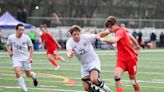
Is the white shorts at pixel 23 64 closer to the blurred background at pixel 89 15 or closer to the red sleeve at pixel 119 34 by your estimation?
the red sleeve at pixel 119 34

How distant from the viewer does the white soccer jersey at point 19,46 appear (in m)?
17.2

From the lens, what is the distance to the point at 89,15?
71688 millimetres

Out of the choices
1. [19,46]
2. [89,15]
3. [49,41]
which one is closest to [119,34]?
[19,46]

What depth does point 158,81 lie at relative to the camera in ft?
66.2

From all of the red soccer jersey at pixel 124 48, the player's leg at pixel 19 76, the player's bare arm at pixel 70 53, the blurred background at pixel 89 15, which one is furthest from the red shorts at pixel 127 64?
the blurred background at pixel 89 15

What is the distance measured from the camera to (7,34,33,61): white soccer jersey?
17.2 m

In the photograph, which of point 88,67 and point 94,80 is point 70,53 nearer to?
point 88,67

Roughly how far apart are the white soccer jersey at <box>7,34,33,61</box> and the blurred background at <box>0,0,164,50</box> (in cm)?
2949

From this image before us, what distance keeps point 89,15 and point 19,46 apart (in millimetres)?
54696

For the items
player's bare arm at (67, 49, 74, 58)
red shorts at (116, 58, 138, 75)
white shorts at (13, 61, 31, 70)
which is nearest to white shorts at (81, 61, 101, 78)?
player's bare arm at (67, 49, 74, 58)

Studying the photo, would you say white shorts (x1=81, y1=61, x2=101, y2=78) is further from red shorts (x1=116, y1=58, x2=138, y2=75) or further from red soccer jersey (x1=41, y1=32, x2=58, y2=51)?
red soccer jersey (x1=41, y1=32, x2=58, y2=51)

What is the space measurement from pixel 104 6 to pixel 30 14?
14.5 metres

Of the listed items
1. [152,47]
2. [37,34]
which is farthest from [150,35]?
[37,34]

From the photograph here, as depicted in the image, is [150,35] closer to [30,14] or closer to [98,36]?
[30,14]
